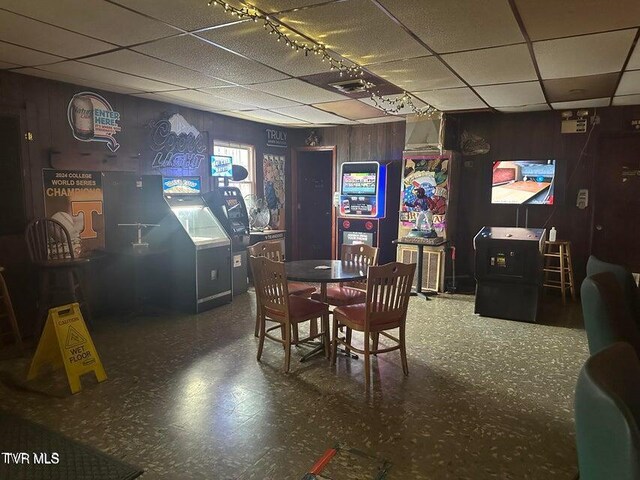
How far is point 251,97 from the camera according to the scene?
505 cm

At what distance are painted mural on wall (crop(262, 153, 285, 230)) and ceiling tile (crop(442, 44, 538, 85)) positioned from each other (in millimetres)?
3761

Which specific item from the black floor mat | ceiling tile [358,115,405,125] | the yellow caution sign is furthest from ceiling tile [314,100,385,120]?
the black floor mat

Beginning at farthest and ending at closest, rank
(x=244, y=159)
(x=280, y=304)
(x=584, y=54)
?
(x=244, y=159) → (x=280, y=304) → (x=584, y=54)

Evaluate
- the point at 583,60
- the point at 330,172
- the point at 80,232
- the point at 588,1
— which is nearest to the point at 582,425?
the point at 588,1

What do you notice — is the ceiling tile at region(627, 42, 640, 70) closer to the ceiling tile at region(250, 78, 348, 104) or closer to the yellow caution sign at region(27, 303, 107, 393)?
the ceiling tile at region(250, 78, 348, 104)

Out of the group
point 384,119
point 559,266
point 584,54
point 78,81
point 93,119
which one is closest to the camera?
point 584,54

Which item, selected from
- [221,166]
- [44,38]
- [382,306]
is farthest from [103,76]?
[382,306]

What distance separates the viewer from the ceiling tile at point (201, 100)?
193 inches

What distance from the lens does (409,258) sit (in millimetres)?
6305

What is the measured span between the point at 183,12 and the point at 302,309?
2.24 meters

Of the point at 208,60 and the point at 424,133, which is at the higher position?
the point at 208,60

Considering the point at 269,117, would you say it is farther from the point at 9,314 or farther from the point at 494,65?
the point at 9,314

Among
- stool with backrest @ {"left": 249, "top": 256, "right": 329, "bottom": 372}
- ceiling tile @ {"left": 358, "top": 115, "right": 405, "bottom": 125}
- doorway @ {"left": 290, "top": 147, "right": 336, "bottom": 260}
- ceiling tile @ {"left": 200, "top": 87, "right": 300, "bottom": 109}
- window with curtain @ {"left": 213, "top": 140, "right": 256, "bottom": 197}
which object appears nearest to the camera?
stool with backrest @ {"left": 249, "top": 256, "right": 329, "bottom": 372}

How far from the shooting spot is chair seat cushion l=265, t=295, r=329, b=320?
3.55m
